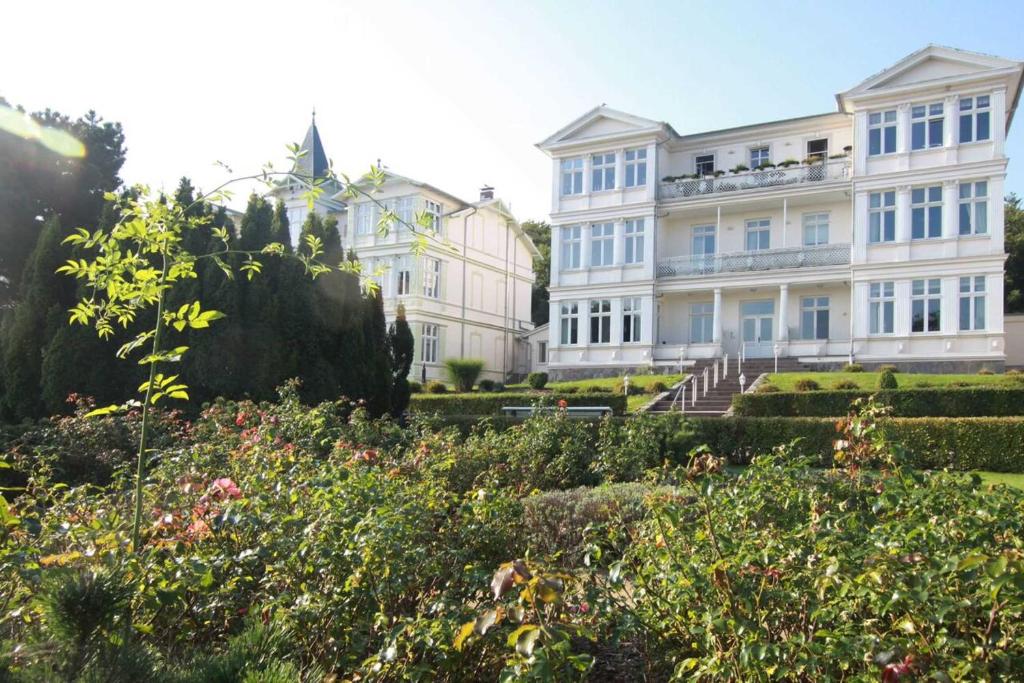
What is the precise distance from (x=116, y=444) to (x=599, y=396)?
11958 mm

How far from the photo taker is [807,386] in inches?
821

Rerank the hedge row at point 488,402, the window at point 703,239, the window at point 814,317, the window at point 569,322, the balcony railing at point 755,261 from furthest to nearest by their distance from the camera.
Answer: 1. the window at point 569,322
2. the window at point 703,239
3. the window at point 814,317
4. the balcony railing at point 755,261
5. the hedge row at point 488,402

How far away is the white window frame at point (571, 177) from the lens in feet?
101

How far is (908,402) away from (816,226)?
12.7 metres

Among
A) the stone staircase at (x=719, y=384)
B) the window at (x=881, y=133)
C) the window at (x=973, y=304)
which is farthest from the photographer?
the window at (x=881, y=133)

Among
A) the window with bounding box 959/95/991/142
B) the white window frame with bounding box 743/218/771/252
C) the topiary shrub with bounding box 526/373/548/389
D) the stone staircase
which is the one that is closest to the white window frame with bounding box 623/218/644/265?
the white window frame with bounding box 743/218/771/252

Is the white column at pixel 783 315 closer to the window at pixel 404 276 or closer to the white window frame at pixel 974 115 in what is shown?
the white window frame at pixel 974 115

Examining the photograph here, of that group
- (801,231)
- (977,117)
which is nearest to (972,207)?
(977,117)

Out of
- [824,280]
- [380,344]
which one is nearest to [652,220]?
[824,280]

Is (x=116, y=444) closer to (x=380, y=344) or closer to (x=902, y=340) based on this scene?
(x=380, y=344)

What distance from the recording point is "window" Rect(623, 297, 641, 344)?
29.3m

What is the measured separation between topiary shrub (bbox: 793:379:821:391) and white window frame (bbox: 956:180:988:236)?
804 centimetres

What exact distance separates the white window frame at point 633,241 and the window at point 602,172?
1666 mm

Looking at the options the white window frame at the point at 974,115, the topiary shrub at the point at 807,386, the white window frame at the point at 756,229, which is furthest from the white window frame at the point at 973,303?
the white window frame at the point at 756,229
